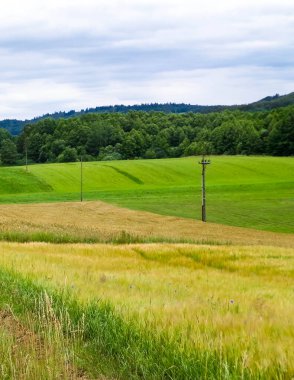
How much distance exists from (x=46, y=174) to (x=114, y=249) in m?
97.2

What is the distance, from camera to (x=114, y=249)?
2542 cm

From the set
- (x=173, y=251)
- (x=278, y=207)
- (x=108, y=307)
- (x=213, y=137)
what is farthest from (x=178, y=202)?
(x=213, y=137)

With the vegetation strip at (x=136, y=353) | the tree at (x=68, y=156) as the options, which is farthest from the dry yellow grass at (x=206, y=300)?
the tree at (x=68, y=156)

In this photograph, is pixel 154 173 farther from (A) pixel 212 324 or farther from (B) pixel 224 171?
(A) pixel 212 324

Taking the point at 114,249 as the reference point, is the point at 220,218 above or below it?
below

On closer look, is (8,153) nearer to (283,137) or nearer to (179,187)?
(283,137)

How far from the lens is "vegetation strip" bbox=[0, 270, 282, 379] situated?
5781 mm

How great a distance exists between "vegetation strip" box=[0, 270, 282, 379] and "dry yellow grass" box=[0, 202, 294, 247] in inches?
1063

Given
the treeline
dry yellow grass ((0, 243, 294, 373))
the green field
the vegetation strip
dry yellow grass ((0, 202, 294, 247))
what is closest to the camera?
the vegetation strip

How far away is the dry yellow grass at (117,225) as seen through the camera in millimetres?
40750

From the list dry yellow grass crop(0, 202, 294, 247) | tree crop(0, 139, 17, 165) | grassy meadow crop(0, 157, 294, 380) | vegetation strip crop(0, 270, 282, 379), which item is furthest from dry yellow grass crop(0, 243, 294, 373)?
tree crop(0, 139, 17, 165)

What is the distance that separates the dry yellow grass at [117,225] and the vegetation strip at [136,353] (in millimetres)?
27000

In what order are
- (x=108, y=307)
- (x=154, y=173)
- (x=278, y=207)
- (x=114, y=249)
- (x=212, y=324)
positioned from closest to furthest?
1. (x=212, y=324)
2. (x=108, y=307)
3. (x=114, y=249)
4. (x=278, y=207)
5. (x=154, y=173)

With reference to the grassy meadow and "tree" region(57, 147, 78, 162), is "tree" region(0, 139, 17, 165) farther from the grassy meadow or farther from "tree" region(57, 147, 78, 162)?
the grassy meadow
